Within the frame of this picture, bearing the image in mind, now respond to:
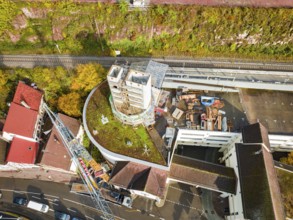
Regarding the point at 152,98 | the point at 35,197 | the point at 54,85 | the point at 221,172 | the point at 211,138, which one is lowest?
the point at 35,197

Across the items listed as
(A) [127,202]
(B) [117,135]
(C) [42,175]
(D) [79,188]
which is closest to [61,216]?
(D) [79,188]

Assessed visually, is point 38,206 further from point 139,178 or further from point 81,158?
point 139,178

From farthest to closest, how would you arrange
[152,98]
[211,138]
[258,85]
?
[258,85]
[211,138]
[152,98]

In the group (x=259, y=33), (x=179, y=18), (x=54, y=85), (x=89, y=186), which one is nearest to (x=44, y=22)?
(x=54, y=85)

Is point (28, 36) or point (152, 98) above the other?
point (28, 36)

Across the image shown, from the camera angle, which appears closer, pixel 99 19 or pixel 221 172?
pixel 221 172

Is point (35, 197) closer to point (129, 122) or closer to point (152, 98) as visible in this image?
point (129, 122)

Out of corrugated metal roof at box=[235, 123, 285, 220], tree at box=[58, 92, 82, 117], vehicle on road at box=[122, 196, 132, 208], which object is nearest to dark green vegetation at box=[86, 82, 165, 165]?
tree at box=[58, 92, 82, 117]
